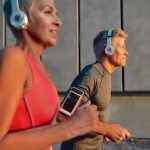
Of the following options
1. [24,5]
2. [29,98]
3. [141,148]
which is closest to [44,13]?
[24,5]

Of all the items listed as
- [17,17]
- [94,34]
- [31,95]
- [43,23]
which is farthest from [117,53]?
[94,34]

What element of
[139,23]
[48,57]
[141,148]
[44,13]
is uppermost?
[44,13]

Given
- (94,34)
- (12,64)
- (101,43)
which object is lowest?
(94,34)

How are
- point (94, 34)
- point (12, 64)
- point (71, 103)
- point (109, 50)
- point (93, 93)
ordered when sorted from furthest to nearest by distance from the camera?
point (94, 34) < point (109, 50) < point (93, 93) < point (71, 103) < point (12, 64)

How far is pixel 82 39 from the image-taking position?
825 cm

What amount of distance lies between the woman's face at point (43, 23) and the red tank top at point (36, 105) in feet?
0.51

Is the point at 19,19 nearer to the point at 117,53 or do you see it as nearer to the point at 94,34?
the point at 117,53

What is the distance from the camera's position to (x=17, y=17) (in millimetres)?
1703

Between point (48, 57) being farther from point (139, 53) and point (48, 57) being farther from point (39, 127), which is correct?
point (39, 127)

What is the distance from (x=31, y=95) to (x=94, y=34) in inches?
264

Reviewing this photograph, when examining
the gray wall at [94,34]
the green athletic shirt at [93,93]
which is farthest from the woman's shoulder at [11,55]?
the gray wall at [94,34]

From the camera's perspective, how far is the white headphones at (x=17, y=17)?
1.71 m

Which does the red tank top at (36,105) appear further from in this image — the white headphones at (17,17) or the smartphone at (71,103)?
the smartphone at (71,103)

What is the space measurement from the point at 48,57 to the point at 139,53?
1.66 metres
